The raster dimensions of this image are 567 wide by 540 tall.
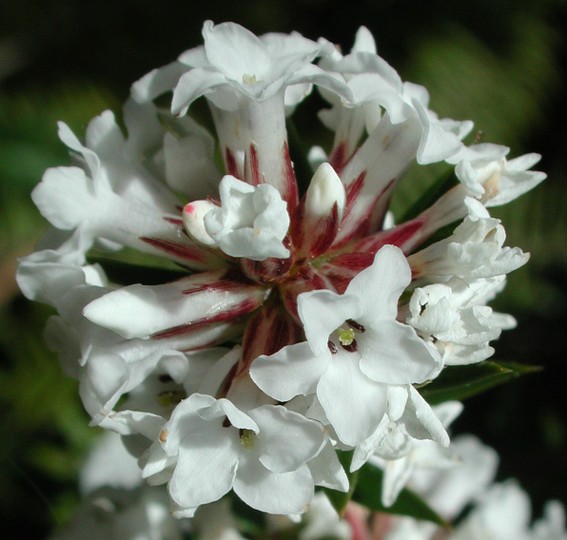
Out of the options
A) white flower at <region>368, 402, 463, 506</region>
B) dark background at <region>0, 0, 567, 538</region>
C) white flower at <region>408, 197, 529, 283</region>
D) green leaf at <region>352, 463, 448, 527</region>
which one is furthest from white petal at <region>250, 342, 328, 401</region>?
dark background at <region>0, 0, 567, 538</region>

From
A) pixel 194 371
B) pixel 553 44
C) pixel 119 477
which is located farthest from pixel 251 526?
pixel 553 44

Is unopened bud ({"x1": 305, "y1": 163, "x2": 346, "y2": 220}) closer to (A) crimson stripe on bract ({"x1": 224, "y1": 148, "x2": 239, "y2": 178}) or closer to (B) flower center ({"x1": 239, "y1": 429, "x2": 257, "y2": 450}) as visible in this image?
(A) crimson stripe on bract ({"x1": 224, "y1": 148, "x2": 239, "y2": 178})

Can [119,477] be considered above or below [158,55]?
below

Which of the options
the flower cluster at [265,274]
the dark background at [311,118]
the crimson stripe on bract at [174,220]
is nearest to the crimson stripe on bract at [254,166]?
the flower cluster at [265,274]

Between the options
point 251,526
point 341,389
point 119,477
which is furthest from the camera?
point 119,477

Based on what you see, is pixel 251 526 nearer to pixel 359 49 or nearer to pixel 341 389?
pixel 341 389

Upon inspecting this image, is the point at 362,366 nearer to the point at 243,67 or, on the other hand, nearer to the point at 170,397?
the point at 170,397
